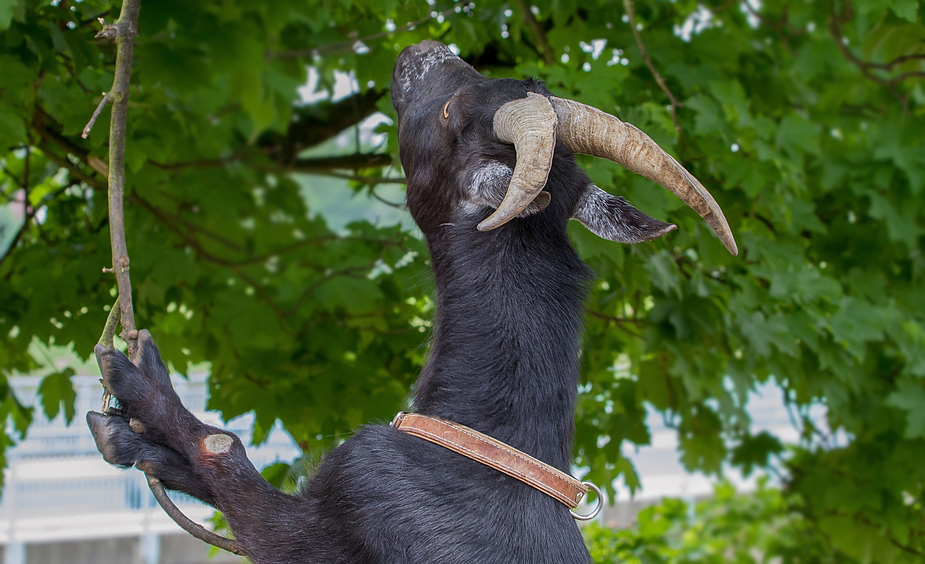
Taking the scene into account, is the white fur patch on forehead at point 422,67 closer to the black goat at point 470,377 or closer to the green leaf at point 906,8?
the black goat at point 470,377

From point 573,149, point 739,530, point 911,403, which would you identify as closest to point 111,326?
point 573,149

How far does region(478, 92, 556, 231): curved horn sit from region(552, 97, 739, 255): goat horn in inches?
5.1

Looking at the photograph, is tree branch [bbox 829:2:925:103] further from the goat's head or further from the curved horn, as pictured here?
the curved horn

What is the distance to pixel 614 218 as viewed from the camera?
215cm


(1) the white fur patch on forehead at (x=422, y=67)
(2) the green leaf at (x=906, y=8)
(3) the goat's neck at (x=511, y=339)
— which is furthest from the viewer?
(2) the green leaf at (x=906, y=8)

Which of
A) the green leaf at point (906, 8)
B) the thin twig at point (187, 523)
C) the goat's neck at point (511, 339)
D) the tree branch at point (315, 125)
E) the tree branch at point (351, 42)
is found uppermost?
the tree branch at point (315, 125)

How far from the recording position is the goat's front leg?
1.97m

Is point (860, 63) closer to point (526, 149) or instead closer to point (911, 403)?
point (911, 403)

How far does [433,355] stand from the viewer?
2248 mm

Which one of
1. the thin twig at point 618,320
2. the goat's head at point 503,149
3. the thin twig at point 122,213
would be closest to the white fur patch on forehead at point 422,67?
the goat's head at point 503,149

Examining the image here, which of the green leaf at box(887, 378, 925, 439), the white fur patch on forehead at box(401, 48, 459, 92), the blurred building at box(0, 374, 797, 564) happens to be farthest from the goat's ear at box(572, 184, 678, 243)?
the blurred building at box(0, 374, 797, 564)

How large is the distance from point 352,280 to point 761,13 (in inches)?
122

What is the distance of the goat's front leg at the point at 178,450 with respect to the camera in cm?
197

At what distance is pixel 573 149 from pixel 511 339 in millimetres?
537
